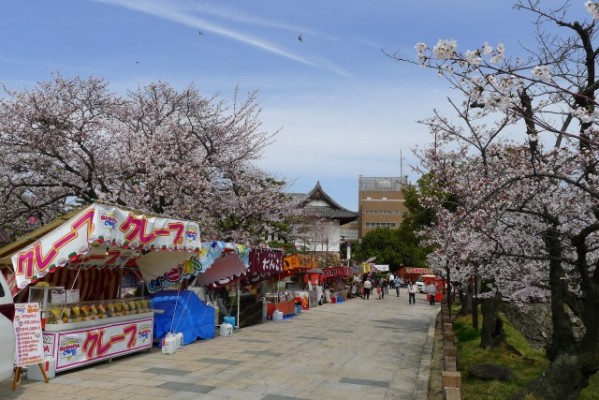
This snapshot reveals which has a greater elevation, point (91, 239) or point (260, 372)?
point (91, 239)

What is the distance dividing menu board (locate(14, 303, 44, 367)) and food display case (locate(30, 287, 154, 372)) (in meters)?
0.77

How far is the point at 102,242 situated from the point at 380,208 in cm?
9820

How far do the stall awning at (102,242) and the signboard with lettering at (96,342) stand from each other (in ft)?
4.13

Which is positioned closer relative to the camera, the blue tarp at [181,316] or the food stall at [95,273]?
the food stall at [95,273]

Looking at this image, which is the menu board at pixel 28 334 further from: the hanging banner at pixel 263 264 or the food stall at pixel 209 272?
the hanging banner at pixel 263 264

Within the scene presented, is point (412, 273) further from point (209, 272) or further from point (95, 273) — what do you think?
point (95, 273)

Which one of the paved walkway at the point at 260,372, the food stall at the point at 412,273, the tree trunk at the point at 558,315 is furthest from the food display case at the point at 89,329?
the food stall at the point at 412,273

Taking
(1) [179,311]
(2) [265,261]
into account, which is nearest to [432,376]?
(1) [179,311]

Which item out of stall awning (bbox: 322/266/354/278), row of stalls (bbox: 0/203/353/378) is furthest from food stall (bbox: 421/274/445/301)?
row of stalls (bbox: 0/203/353/378)

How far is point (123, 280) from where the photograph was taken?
1369 centimetres

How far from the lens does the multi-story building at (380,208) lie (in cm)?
10300

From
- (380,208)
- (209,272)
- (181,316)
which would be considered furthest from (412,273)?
(181,316)

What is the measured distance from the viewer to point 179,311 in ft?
43.3

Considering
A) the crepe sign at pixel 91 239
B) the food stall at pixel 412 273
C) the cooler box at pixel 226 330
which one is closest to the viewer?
the crepe sign at pixel 91 239
